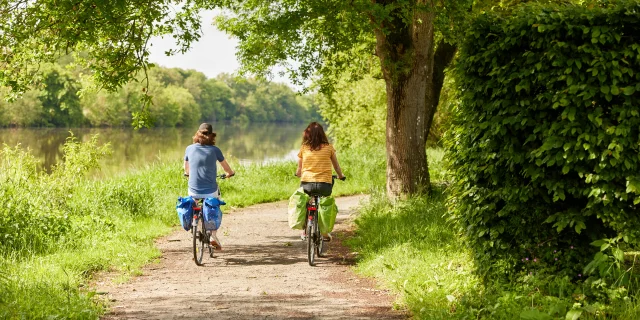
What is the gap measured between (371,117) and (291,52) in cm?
1897

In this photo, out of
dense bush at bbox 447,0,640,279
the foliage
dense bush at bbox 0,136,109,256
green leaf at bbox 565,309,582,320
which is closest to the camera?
green leaf at bbox 565,309,582,320

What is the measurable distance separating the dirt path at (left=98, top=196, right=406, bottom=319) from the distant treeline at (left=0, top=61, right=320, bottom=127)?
137 inches

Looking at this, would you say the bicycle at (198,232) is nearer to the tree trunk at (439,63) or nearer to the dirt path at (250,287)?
the dirt path at (250,287)

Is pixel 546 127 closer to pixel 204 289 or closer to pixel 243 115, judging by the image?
pixel 204 289

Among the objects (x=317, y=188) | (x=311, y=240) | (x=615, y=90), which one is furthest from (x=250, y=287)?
(x=615, y=90)

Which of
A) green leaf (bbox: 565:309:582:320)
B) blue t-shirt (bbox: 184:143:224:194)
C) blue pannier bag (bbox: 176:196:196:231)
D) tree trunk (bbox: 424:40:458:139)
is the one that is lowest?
green leaf (bbox: 565:309:582:320)

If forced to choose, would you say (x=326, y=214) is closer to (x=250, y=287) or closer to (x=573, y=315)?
(x=250, y=287)

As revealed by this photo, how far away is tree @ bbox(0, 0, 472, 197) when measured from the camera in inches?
420

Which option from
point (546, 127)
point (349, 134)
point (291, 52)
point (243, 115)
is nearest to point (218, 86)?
point (243, 115)

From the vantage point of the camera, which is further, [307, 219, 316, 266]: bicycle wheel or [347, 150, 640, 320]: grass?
[307, 219, 316, 266]: bicycle wheel

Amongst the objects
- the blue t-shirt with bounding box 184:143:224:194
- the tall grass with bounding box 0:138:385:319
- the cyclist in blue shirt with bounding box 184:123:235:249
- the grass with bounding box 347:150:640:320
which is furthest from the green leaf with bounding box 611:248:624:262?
the blue t-shirt with bounding box 184:143:224:194

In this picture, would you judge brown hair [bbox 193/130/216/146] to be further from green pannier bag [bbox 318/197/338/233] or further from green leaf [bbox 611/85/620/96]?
green leaf [bbox 611/85/620/96]

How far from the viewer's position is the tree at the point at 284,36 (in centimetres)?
1066

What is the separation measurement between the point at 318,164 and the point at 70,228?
4.23 metres
